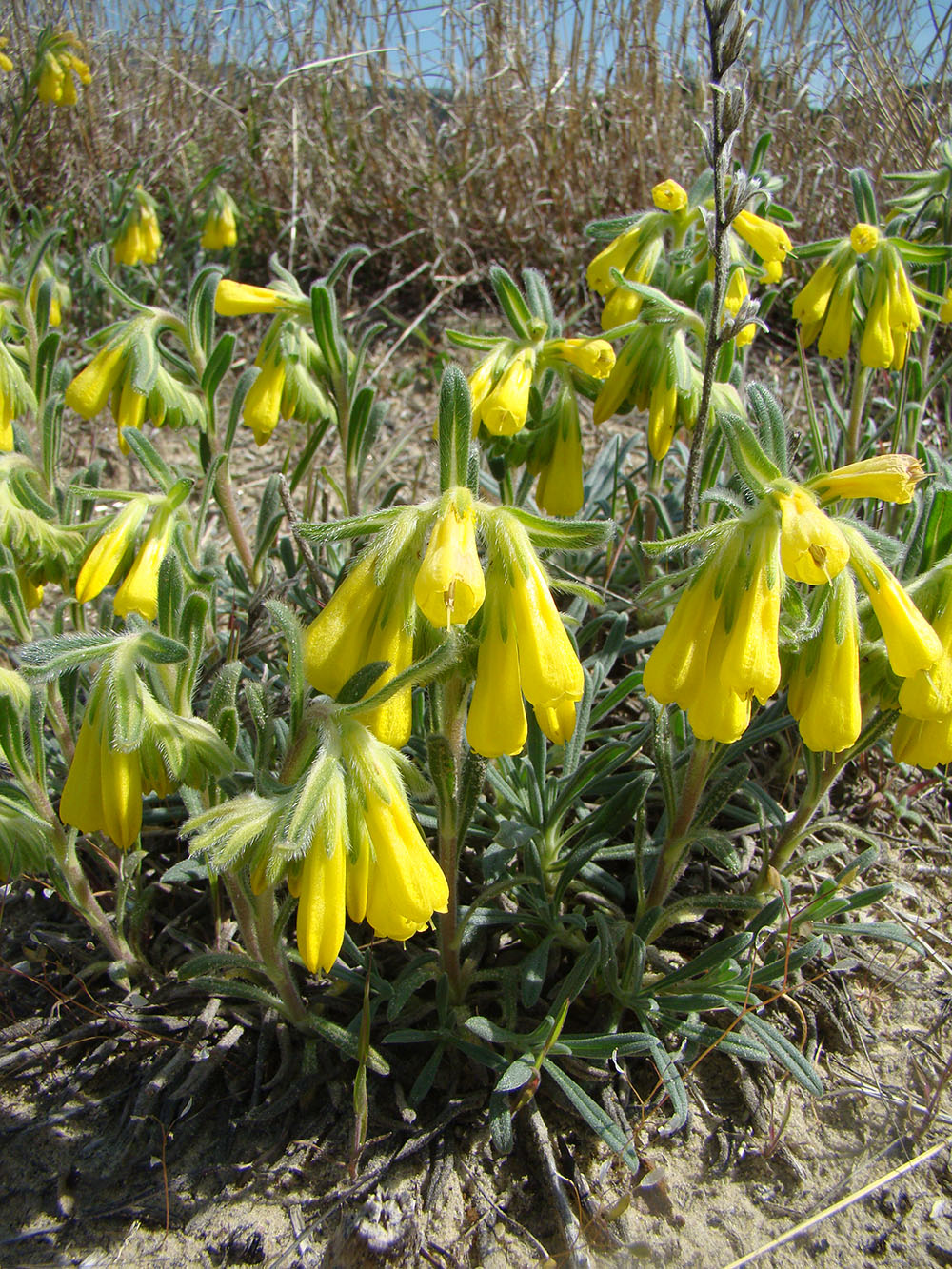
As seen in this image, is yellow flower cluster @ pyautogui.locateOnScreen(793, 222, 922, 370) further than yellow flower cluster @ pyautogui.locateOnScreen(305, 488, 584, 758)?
Yes

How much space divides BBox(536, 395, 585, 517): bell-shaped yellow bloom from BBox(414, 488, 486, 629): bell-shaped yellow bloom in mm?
1281

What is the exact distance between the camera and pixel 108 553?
2.27m

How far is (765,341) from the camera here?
584 centimetres

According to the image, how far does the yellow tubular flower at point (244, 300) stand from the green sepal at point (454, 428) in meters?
1.60

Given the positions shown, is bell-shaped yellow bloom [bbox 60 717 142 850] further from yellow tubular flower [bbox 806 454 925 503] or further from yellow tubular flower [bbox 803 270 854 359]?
yellow tubular flower [bbox 803 270 854 359]

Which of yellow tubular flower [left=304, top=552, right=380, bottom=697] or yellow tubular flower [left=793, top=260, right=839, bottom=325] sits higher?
yellow tubular flower [left=793, top=260, right=839, bottom=325]

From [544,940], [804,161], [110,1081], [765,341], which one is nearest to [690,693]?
[544,940]

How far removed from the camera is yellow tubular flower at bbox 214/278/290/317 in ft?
9.52

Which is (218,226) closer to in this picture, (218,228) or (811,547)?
(218,228)

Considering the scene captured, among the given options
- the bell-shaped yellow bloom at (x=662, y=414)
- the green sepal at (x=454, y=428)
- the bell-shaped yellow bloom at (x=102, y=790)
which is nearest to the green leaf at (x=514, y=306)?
the bell-shaped yellow bloom at (x=662, y=414)

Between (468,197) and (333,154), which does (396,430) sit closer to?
(468,197)

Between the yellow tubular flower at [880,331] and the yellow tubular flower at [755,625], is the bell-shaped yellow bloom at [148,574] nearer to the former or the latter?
the yellow tubular flower at [755,625]

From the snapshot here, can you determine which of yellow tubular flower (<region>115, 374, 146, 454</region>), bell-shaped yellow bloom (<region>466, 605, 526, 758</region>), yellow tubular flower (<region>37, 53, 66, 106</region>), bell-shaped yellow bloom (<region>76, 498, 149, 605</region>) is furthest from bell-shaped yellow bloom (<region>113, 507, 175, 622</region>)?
yellow tubular flower (<region>37, 53, 66, 106</region>)

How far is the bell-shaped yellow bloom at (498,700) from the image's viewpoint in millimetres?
1473
